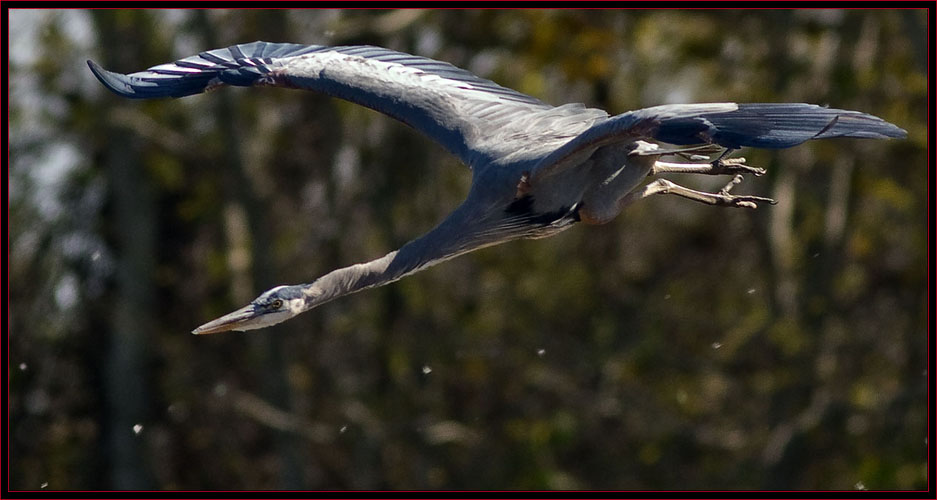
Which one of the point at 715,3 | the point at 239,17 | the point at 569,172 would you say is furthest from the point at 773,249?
the point at 569,172

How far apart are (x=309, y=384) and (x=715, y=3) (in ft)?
16.0

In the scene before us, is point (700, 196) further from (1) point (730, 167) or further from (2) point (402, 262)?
(2) point (402, 262)

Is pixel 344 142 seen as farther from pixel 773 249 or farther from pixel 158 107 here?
pixel 773 249

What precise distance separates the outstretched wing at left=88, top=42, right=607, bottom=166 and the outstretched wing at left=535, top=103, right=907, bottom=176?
37.7 inches

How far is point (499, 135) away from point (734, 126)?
1316 millimetres

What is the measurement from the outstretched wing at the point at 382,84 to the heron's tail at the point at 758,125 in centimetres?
100

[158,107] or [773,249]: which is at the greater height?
[158,107]

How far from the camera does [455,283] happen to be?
48.5 feet

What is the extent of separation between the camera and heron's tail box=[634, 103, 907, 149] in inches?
243

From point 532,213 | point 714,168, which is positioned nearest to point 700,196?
point 714,168

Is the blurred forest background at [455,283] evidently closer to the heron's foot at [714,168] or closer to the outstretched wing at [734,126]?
the heron's foot at [714,168]

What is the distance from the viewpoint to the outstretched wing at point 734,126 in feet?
20.2

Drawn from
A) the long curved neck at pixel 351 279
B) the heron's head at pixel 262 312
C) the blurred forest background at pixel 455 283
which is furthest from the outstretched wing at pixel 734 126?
the blurred forest background at pixel 455 283

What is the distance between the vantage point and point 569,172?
687 centimetres
